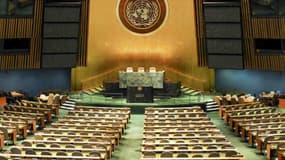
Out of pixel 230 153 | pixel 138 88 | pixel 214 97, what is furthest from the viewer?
pixel 214 97

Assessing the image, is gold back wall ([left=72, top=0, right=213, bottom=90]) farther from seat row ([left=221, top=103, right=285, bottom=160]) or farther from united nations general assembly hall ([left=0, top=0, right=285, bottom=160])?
seat row ([left=221, top=103, right=285, bottom=160])

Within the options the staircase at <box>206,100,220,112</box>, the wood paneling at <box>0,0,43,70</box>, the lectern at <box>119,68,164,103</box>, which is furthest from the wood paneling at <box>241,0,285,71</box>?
the wood paneling at <box>0,0,43,70</box>

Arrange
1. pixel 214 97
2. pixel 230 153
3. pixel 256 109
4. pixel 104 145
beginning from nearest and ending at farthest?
pixel 230 153 → pixel 104 145 → pixel 256 109 → pixel 214 97

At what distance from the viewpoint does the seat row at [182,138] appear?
41.0 ft

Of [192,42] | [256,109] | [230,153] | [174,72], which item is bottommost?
[230,153]

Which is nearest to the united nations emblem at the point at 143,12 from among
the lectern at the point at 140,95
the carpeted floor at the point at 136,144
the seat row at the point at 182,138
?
the lectern at the point at 140,95

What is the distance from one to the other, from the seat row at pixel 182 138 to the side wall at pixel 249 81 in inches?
390

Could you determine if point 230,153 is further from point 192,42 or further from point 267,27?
point 192,42

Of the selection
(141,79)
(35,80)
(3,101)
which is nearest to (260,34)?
(141,79)

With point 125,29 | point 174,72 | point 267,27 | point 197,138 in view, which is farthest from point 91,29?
point 197,138

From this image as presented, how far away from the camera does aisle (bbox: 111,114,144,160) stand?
15.6m

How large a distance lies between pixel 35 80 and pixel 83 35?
545 centimetres

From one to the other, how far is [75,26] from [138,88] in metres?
5.05

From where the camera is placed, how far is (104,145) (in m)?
14.0
